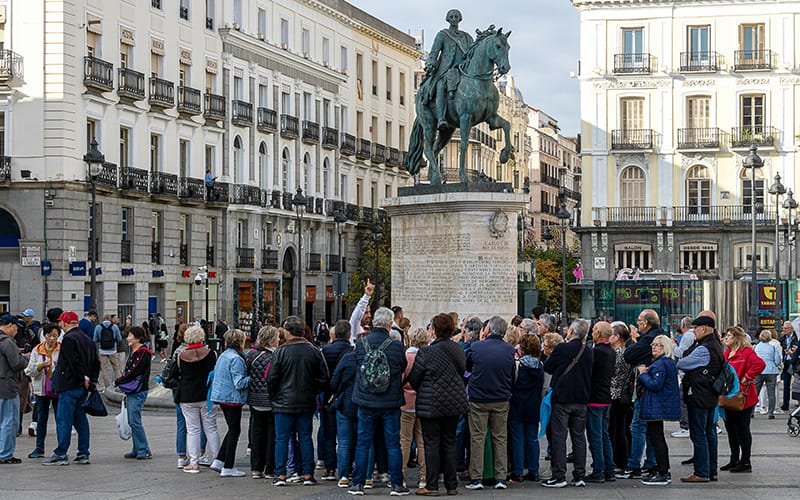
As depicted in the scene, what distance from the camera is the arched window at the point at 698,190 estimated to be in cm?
7175

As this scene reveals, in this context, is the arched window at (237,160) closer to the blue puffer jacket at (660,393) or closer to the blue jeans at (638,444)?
the blue jeans at (638,444)

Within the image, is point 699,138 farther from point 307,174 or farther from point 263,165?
point 263,165

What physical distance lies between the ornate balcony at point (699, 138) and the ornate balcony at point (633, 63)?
3585 mm

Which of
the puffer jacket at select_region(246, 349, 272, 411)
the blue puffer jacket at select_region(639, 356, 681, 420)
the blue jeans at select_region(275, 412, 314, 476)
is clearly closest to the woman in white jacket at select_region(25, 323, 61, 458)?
the puffer jacket at select_region(246, 349, 272, 411)

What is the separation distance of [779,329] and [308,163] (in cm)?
3279

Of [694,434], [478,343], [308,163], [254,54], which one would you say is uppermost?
[254,54]

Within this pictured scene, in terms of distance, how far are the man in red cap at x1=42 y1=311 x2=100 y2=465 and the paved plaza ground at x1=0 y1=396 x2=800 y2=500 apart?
386 mm

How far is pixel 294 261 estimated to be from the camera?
234 ft

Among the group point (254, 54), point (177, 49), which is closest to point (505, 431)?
point (177, 49)

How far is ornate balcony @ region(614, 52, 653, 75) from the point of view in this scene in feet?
236

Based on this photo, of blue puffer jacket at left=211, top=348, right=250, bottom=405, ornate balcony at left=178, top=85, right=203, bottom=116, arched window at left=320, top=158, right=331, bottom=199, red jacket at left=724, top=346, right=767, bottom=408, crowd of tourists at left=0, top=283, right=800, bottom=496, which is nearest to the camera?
crowd of tourists at left=0, top=283, right=800, bottom=496

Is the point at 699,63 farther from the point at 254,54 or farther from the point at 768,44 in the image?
the point at 254,54

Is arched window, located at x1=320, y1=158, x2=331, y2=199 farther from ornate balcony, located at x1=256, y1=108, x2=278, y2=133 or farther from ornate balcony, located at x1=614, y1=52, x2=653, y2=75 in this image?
ornate balcony, located at x1=614, y1=52, x2=653, y2=75

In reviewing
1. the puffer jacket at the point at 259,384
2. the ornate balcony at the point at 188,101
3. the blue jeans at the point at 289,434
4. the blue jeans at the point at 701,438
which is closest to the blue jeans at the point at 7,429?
the puffer jacket at the point at 259,384
